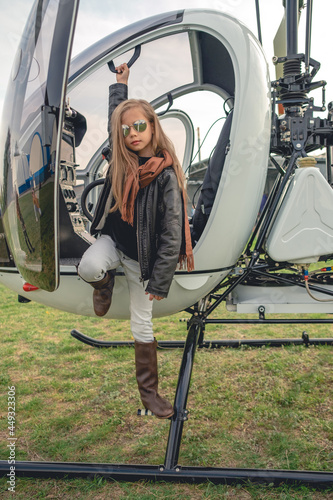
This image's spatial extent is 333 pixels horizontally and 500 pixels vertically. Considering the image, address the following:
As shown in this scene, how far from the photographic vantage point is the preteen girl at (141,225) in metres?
1.70

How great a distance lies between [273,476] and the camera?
1766 millimetres

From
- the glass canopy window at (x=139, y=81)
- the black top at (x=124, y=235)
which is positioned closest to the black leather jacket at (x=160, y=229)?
the black top at (x=124, y=235)

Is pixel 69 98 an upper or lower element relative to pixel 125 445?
upper

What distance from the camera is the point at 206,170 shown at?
2.21 meters

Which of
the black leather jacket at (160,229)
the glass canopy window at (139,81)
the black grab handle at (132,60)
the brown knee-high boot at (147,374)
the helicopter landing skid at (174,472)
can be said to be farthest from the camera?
the glass canopy window at (139,81)

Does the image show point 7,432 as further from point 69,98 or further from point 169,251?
point 69,98

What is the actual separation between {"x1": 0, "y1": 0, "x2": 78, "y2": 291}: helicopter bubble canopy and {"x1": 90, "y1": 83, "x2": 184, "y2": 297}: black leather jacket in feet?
1.21

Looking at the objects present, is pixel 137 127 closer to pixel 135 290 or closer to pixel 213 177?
pixel 213 177

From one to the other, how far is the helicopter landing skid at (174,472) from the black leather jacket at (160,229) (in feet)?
2.33

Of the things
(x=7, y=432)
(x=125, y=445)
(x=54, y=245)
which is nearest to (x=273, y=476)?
(x=125, y=445)

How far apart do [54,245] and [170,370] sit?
5.99ft

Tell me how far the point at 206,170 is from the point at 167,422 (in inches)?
60.0

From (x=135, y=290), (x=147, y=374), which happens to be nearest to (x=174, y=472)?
(x=147, y=374)

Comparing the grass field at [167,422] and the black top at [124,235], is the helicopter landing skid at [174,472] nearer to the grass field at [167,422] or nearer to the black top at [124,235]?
→ the grass field at [167,422]
